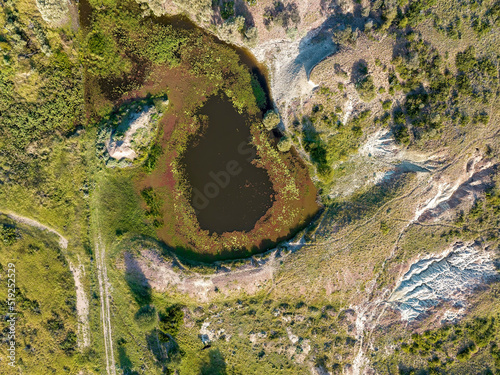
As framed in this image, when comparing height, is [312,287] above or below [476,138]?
below

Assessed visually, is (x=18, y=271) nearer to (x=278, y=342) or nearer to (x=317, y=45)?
(x=278, y=342)

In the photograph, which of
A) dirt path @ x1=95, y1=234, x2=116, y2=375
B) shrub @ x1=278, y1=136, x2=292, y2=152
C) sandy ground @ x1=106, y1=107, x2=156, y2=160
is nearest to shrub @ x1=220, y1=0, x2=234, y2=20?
sandy ground @ x1=106, y1=107, x2=156, y2=160

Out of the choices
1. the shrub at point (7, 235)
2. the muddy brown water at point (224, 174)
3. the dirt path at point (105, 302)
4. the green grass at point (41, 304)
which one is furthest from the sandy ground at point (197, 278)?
the shrub at point (7, 235)

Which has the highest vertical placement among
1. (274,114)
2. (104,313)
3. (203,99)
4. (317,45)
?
(317,45)

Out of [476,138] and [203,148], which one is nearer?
[476,138]

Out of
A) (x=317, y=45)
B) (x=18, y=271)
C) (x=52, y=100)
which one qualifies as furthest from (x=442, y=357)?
(x=52, y=100)

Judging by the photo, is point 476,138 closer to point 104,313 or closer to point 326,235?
point 326,235

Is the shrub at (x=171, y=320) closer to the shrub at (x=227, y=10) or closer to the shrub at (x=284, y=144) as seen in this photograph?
the shrub at (x=284, y=144)

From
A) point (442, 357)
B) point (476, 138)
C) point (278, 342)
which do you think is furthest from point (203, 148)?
point (442, 357)
